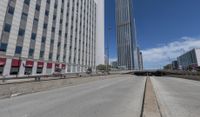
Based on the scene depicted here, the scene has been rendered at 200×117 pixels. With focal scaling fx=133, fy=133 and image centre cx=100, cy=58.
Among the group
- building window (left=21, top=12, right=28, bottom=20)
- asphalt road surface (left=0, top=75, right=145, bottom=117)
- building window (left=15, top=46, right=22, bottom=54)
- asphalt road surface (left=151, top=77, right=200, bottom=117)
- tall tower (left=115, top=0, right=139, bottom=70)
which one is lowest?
asphalt road surface (left=0, top=75, right=145, bottom=117)

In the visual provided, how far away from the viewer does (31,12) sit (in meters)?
35.3

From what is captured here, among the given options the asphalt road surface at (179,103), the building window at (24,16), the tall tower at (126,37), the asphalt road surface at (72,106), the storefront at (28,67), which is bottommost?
the asphalt road surface at (72,106)

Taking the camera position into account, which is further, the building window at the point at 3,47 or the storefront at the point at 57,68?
the storefront at the point at 57,68

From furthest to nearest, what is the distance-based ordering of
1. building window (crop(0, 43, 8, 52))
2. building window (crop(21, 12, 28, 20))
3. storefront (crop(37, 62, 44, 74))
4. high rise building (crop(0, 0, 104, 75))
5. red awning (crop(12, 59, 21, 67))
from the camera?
storefront (crop(37, 62, 44, 74)) → building window (crop(21, 12, 28, 20)) → red awning (crop(12, 59, 21, 67)) → high rise building (crop(0, 0, 104, 75)) → building window (crop(0, 43, 8, 52))

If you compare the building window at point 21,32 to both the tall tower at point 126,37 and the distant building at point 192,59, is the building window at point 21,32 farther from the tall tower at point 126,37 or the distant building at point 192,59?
the tall tower at point 126,37

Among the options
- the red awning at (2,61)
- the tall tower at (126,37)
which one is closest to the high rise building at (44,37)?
the red awning at (2,61)

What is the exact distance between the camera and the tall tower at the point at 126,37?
15300 centimetres

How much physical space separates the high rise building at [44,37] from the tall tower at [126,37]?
308 ft

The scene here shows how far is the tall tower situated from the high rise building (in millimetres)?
93833

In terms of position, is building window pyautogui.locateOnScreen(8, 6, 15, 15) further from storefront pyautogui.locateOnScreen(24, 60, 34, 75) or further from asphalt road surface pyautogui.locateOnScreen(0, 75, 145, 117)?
asphalt road surface pyautogui.locateOnScreen(0, 75, 145, 117)

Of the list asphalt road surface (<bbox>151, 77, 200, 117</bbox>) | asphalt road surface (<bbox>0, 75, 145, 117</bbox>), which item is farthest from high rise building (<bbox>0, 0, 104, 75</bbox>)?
asphalt road surface (<bbox>151, 77, 200, 117</bbox>)

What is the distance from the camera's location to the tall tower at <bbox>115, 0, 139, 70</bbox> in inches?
6024

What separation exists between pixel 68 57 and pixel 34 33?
1571 centimetres

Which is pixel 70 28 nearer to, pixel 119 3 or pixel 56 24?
pixel 56 24
